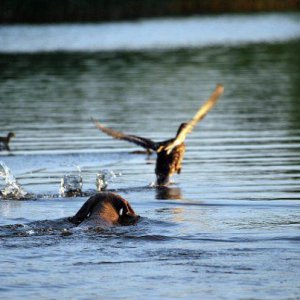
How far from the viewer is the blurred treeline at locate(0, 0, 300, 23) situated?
73.8m

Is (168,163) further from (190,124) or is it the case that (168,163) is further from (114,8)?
(114,8)

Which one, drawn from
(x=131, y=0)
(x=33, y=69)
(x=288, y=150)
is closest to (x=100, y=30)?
(x=131, y=0)

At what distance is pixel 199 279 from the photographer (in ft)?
38.0

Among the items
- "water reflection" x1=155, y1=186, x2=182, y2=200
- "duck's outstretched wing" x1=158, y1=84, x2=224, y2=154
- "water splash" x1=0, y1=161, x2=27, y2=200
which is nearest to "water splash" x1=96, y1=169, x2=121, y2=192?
"water reflection" x1=155, y1=186, x2=182, y2=200

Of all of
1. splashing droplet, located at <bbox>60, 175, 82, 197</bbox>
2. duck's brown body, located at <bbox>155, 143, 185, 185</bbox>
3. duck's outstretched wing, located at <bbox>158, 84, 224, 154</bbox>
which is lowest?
splashing droplet, located at <bbox>60, 175, 82, 197</bbox>

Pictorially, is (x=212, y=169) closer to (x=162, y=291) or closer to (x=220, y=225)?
(x=220, y=225)

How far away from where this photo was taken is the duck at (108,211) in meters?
14.0

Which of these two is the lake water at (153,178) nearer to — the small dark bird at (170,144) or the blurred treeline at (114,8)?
the small dark bird at (170,144)

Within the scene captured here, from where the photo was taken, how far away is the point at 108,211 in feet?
46.1

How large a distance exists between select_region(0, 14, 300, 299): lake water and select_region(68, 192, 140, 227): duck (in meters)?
0.25

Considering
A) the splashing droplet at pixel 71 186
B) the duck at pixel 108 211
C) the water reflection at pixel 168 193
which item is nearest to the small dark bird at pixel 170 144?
the water reflection at pixel 168 193

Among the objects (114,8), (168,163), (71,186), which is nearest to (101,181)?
(71,186)

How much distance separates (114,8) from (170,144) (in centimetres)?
6319

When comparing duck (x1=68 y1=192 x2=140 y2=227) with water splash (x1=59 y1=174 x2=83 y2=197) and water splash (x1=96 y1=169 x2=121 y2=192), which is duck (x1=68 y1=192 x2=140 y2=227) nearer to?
water splash (x1=59 y1=174 x2=83 y2=197)
